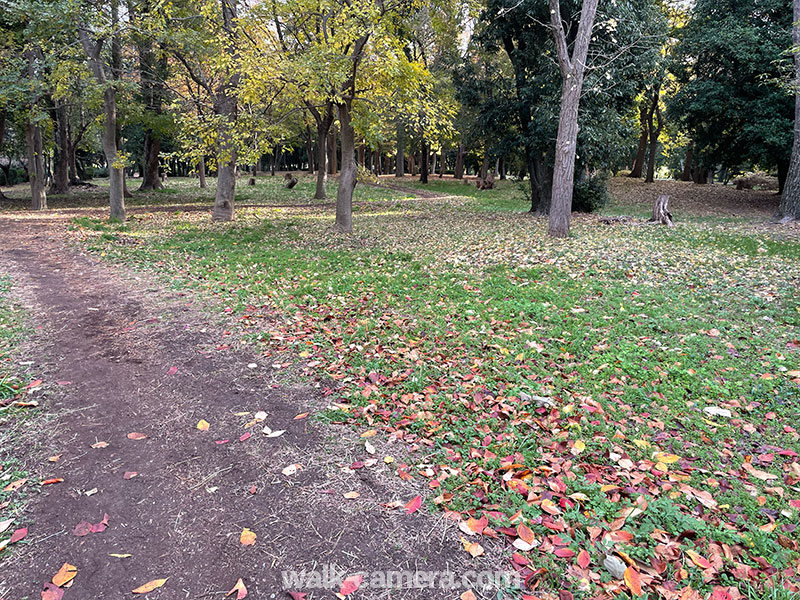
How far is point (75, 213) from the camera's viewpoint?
15.7 metres

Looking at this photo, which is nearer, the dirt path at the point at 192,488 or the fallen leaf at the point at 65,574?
the fallen leaf at the point at 65,574

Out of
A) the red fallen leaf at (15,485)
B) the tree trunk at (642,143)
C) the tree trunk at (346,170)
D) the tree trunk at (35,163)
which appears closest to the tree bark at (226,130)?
the tree trunk at (346,170)

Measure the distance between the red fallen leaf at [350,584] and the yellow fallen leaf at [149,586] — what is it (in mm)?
835

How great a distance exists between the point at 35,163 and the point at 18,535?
18974mm

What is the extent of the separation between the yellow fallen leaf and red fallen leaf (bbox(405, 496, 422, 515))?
1.26 metres

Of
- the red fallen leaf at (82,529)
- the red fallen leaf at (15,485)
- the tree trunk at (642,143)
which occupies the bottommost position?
the red fallen leaf at (82,529)

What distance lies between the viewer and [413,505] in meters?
2.66

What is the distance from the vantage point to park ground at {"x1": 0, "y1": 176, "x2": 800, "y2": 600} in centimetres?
228

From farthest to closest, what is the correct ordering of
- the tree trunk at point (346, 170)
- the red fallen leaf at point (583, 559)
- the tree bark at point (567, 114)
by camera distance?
the tree trunk at point (346, 170), the tree bark at point (567, 114), the red fallen leaf at point (583, 559)

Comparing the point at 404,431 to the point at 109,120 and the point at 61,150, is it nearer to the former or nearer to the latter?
the point at 109,120

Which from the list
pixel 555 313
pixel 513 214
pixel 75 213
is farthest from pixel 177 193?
pixel 555 313

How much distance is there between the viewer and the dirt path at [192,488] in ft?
7.29

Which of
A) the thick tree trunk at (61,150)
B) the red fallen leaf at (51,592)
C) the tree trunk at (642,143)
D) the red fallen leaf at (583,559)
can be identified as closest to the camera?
the red fallen leaf at (51,592)

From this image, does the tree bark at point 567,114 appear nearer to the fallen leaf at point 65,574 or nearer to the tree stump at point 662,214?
the tree stump at point 662,214
